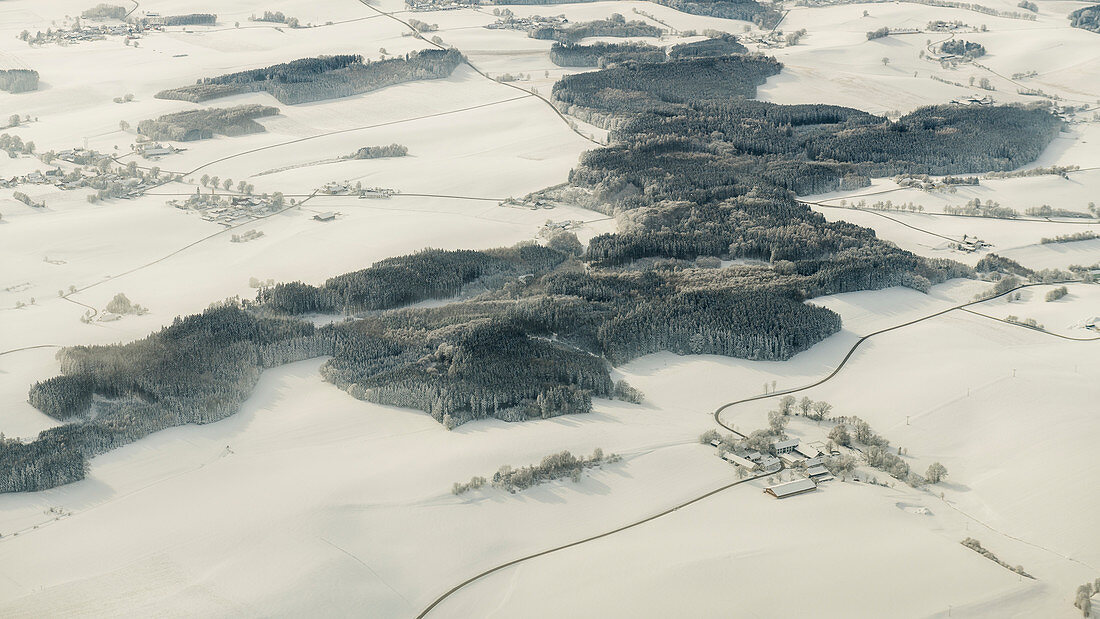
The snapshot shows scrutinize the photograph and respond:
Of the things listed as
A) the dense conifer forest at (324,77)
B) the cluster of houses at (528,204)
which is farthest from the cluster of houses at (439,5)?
the cluster of houses at (528,204)

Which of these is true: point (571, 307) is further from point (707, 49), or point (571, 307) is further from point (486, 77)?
point (707, 49)

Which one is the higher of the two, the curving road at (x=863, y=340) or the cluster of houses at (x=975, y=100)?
the cluster of houses at (x=975, y=100)

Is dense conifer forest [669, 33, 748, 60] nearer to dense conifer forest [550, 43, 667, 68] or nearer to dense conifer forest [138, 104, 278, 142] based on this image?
dense conifer forest [550, 43, 667, 68]

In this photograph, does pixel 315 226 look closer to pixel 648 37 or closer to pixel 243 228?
pixel 243 228

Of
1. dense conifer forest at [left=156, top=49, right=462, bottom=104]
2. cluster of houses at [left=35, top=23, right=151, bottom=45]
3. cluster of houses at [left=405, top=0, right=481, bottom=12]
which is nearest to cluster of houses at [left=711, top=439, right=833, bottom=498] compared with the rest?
dense conifer forest at [left=156, top=49, right=462, bottom=104]

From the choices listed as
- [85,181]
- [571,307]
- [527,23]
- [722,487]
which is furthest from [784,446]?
[527,23]

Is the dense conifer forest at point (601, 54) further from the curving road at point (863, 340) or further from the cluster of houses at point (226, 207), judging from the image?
the curving road at point (863, 340)
